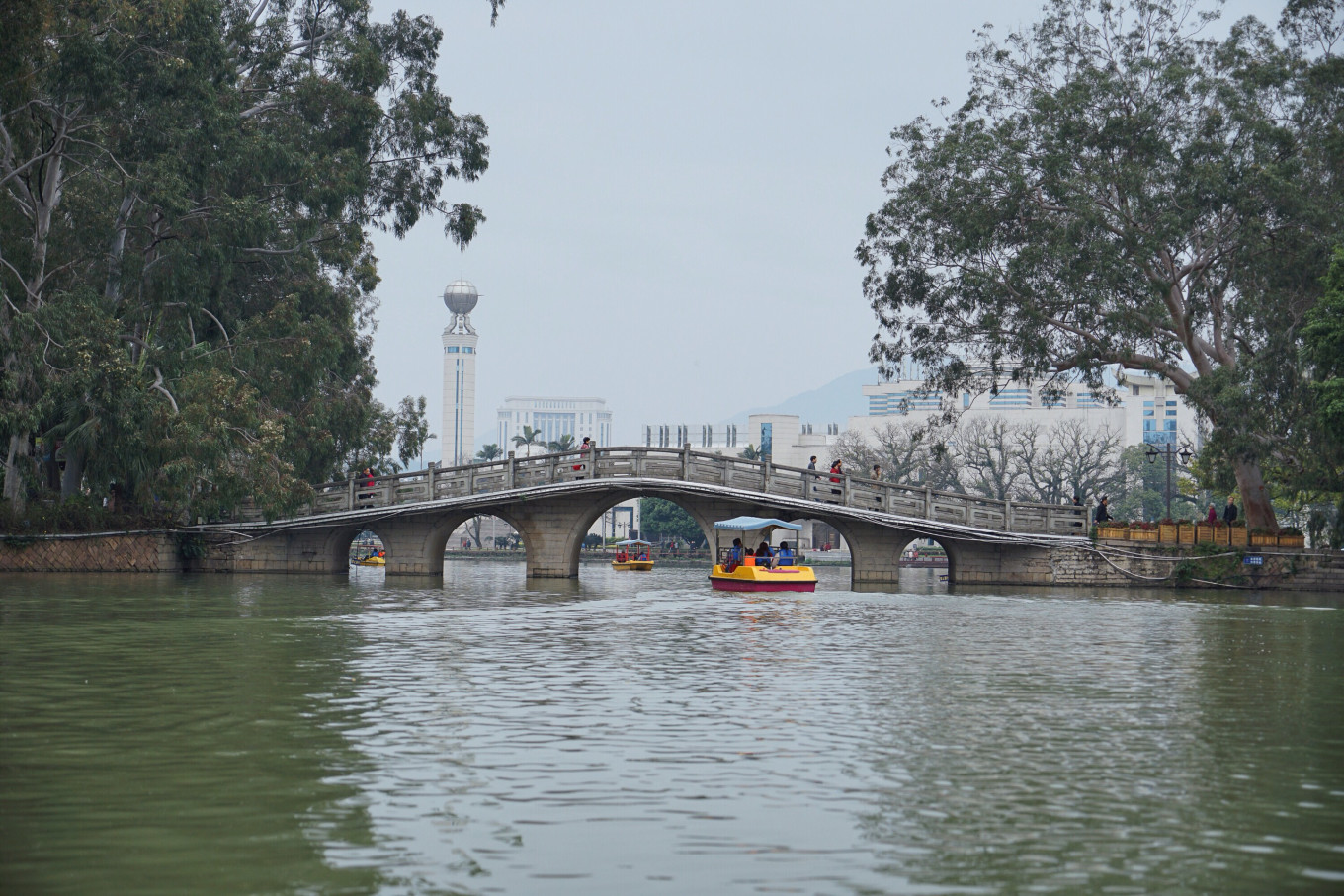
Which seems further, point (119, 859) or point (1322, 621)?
point (1322, 621)

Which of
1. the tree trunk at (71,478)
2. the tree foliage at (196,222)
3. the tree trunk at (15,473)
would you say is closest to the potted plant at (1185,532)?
the tree foliage at (196,222)

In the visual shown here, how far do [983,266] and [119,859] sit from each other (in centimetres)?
3973

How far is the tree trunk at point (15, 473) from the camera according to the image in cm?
3919

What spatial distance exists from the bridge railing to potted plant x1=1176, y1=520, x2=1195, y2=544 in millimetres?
2733

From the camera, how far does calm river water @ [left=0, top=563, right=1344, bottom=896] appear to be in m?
7.52

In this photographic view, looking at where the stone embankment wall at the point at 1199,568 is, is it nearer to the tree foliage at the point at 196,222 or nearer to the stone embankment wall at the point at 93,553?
the tree foliage at the point at 196,222

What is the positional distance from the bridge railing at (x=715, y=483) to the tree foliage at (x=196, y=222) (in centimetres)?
322

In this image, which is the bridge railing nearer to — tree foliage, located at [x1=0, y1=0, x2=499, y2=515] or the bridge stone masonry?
the bridge stone masonry

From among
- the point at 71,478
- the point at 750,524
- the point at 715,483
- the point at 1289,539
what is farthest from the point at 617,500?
the point at 1289,539

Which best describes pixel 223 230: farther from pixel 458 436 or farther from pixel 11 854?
pixel 458 436

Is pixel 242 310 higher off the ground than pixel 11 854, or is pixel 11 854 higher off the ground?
pixel 242 310

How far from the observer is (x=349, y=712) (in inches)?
512

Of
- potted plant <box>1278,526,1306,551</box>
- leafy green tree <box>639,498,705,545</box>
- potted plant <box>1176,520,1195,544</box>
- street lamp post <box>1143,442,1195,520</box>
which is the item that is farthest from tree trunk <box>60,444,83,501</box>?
leafy green tree <box>639,498,705,545</box>

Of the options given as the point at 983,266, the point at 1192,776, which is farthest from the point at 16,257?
the point at 1192,776
